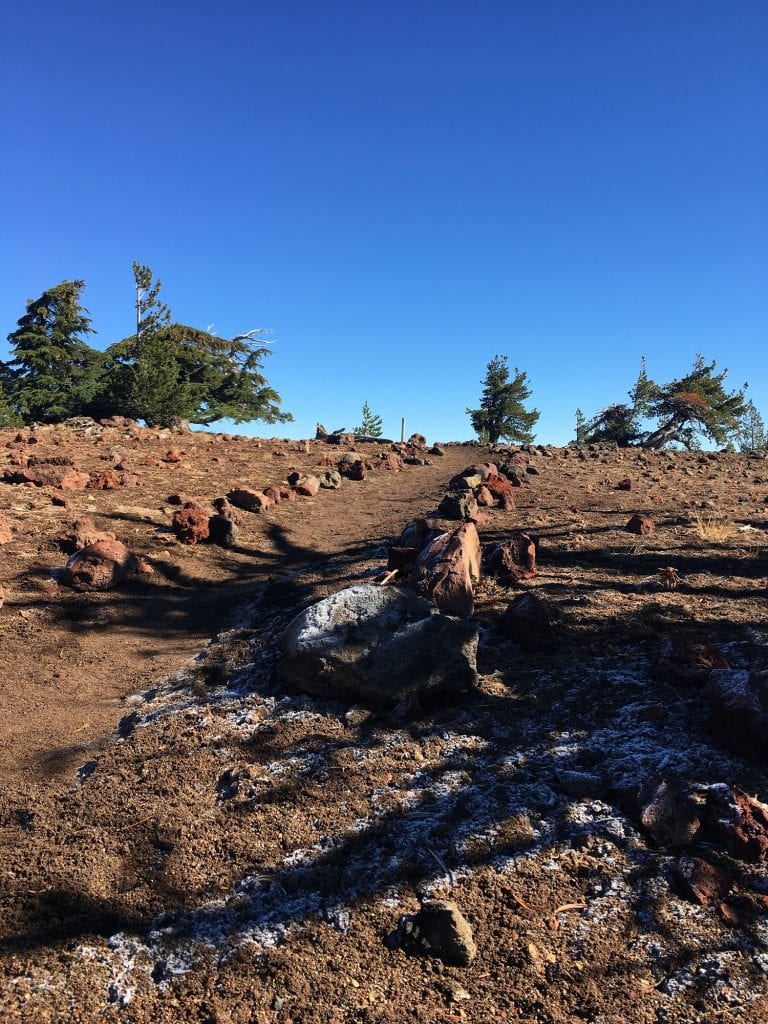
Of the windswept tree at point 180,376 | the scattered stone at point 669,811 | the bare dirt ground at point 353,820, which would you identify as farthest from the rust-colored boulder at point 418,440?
the scattered stone at point 669,811

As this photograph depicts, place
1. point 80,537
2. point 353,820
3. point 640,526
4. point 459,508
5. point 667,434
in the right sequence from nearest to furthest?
point 353,820, point 80,537, point 640,526, point 459,508, point 667,434

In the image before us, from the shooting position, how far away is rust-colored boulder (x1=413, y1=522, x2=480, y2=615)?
4.64 metres

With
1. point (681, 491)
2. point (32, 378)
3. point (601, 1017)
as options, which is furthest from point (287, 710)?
point (32, 378)

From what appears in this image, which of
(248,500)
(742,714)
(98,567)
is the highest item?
(248,500)

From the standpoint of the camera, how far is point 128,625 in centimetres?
529

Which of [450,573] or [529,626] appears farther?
[450,573]

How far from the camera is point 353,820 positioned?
2.69 metres

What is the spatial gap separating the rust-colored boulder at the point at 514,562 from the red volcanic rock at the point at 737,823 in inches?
117

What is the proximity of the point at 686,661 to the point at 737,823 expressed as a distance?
4.49ft

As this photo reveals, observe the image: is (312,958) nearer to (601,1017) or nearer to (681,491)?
(601,1017)

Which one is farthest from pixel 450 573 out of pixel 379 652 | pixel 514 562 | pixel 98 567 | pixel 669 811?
pixel 98 567

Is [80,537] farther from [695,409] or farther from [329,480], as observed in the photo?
[695,409]

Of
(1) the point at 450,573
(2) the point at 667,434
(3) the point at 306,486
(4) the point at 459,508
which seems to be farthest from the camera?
(2) the point at 667,434

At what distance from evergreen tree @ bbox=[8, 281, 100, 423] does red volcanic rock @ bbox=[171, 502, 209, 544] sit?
19.4 metres
